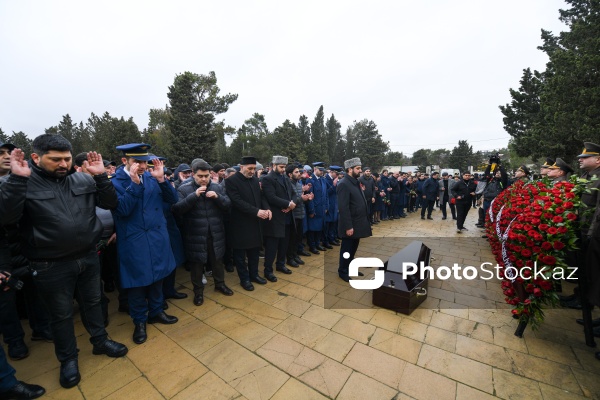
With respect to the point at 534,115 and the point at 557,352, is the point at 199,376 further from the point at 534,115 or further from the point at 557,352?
the point at 534,115

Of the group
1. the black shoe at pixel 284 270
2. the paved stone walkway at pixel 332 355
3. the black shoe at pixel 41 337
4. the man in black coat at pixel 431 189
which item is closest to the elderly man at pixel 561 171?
the paved stone walkway at pixel 332 355

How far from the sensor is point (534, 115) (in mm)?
19859

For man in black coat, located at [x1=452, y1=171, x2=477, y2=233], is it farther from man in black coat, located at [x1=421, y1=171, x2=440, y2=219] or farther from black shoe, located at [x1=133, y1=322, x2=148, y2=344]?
black shoe, located at [x1=133, y1=322, x2=148, y2=344]

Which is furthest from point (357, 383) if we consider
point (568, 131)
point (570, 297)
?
point (568, 131)

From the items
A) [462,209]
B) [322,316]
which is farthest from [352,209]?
[462,209]

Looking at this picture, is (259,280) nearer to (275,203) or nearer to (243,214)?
(243,214)

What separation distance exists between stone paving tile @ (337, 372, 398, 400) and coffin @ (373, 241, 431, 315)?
1.33 m

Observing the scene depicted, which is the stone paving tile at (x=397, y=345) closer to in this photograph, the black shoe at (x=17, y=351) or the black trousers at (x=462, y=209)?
the black shoe at (x=17, y=351)

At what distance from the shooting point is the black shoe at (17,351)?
2.52 m

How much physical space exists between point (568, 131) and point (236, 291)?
17.5 m

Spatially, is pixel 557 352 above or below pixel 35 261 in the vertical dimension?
below

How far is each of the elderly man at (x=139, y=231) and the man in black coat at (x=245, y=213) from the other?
3.63 ft

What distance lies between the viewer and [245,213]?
12.9ft

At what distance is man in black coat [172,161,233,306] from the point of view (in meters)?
3.46
